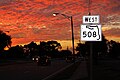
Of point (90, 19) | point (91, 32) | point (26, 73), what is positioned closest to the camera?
point (91, 32)

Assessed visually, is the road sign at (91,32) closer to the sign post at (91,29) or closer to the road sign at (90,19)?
the sign post at (91,29)

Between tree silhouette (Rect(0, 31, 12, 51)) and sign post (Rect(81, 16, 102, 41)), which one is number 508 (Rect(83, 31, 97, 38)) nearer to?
sign post (Rect(81, 16, 102, 41))

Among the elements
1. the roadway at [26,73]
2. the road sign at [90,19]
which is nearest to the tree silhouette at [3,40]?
the roadway at [26,73]

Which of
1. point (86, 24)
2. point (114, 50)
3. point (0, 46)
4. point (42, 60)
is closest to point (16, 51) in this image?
point (114, 50)

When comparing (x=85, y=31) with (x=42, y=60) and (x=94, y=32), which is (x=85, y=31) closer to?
(x=94, y=32)

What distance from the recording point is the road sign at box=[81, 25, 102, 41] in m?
10.8

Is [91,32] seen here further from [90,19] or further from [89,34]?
[90,19]

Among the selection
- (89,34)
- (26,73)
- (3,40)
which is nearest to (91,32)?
(89,34)

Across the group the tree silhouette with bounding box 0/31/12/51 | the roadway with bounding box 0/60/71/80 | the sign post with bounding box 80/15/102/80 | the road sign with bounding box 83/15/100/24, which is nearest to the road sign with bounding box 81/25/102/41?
the sign post with bounding box 80/15/102/80

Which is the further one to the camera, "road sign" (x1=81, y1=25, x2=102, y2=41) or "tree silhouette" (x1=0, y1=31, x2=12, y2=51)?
"tree silhouette" (x1=0, y1=31, x2=12, y2=51)

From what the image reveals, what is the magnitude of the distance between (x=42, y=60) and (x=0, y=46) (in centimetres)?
5049

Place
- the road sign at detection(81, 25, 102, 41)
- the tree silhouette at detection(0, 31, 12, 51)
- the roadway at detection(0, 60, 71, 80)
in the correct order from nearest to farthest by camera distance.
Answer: the road sign at detection(81, 25, 102, 41) → the roadway at detection(0, 60, 71, 80) → the tree silhouette at detection(0, 31, 12, 51)

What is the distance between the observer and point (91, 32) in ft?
35.8

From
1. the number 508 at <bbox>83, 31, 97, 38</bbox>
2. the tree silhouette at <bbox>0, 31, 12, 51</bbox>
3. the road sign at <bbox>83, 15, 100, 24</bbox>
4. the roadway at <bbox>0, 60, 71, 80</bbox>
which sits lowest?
the roadway at <bbox>0, 60, 71, 80</bbox>
